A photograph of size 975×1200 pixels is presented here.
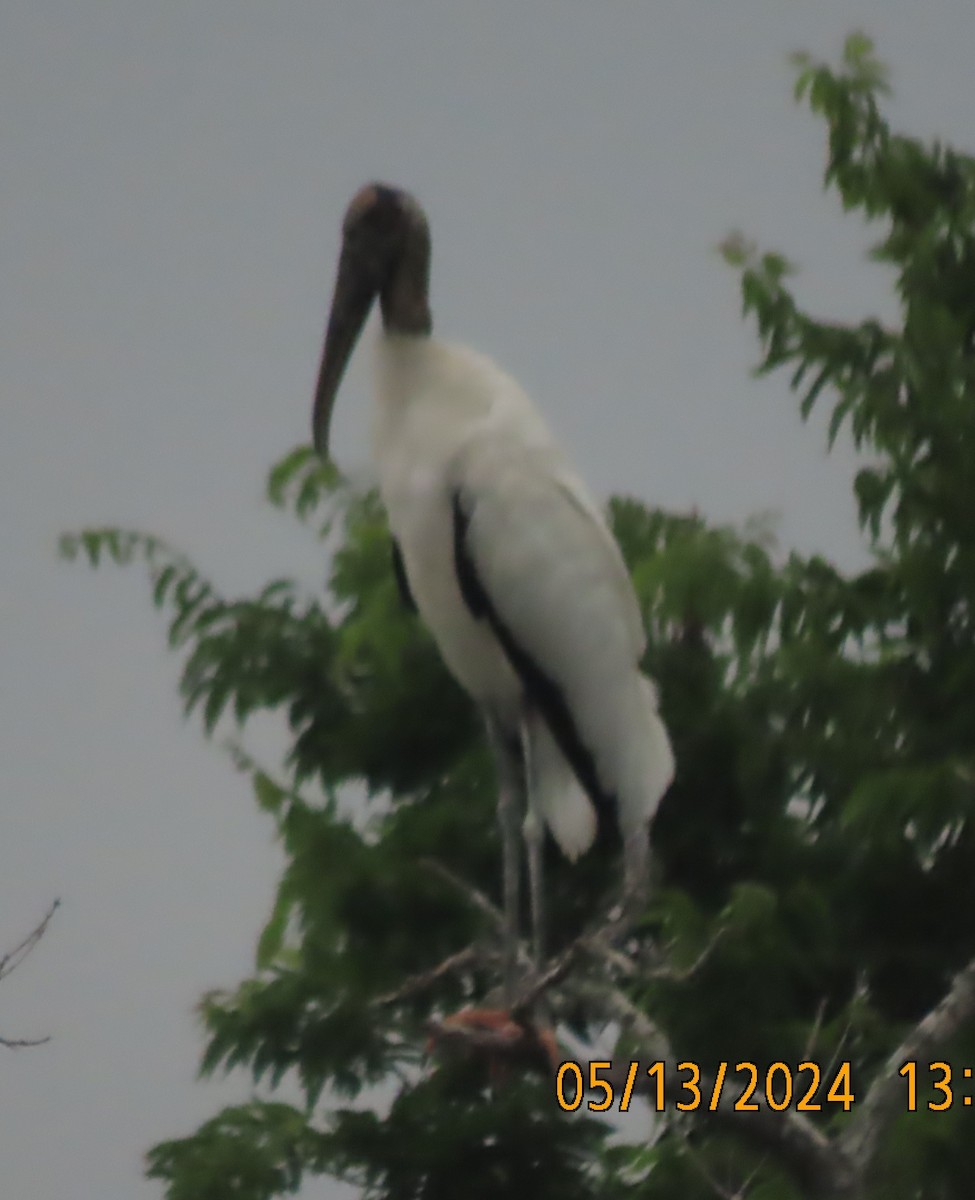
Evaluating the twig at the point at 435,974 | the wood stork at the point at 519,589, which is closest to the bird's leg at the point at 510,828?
the wood stork at the point at 519,589

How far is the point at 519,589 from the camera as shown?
13.8 ft

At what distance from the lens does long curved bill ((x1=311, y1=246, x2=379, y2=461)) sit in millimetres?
4484

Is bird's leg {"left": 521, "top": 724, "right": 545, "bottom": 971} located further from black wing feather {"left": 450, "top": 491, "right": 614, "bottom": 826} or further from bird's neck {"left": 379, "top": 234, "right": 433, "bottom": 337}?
bird's neck {"left": 379, "top": 234, "right": 433, "bottom": 337}

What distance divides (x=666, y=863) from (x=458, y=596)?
94 cm

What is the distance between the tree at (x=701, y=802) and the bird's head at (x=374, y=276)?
1.98 feet

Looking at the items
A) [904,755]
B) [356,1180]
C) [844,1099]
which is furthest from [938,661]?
[356,1180]

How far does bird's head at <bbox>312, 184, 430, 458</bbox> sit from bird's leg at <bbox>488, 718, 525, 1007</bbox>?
744 millimetres

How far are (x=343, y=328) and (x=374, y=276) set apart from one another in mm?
129

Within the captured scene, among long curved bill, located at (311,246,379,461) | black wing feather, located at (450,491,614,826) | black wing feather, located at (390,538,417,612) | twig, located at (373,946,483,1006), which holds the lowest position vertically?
twig, located at (373,946,483,1006)

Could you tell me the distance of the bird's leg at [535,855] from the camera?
4.09m

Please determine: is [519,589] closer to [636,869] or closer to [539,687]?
[539,687]
